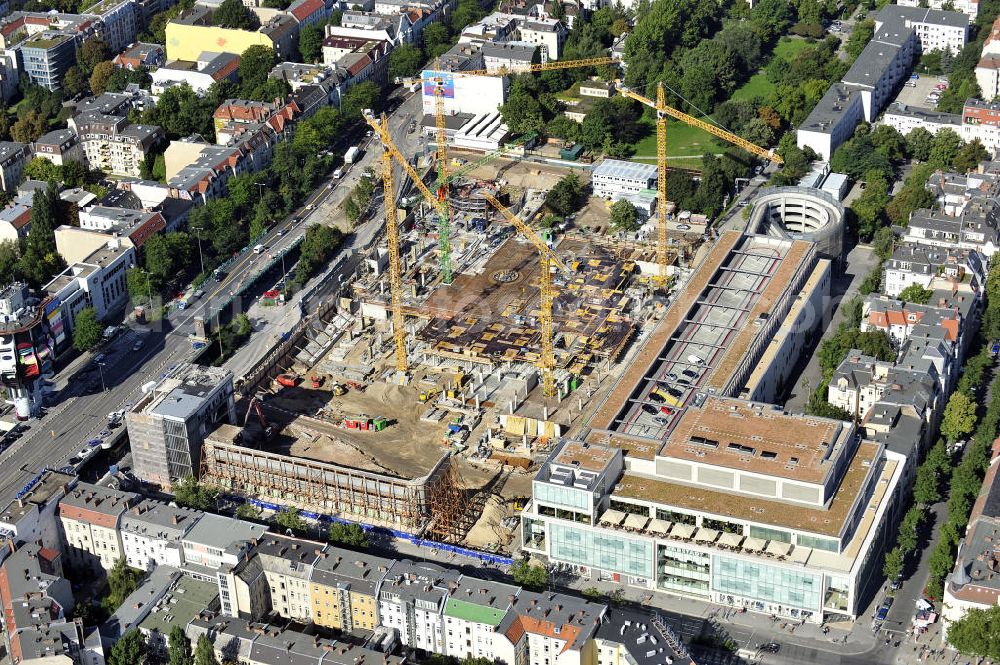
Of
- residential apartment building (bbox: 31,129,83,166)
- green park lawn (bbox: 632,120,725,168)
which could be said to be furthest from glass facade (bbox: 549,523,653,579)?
residential apartment building (bbox: 31,129,83,166)

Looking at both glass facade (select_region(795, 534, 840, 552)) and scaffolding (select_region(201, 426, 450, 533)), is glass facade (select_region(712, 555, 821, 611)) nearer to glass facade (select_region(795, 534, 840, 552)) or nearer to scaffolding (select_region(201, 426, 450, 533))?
glass facade (select_region(795, 534, 840, 552))

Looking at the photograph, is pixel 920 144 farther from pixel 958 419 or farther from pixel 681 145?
pixel 958 419

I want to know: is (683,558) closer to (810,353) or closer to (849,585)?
(849,585)

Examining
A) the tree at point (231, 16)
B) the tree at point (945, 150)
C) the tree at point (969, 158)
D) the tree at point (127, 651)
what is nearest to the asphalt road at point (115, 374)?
the tree at point (127, 651)

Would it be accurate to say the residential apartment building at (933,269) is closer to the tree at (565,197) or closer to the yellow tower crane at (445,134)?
the tree at (565,197)

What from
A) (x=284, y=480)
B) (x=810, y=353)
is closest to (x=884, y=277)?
(x=810, y=353)

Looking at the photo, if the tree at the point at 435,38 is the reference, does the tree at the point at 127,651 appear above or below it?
below

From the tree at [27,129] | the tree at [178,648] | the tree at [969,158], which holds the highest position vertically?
the tree at [969,158]

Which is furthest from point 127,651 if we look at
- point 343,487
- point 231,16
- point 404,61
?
point 231,16
